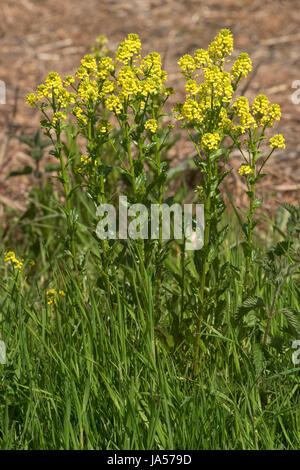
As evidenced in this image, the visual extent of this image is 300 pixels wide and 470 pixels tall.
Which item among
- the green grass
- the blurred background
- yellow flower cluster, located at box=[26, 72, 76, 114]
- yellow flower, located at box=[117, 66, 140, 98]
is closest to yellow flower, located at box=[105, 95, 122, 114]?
yellow flower, located at box=[117, 66, 140, 98]

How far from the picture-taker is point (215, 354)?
8.58 ft

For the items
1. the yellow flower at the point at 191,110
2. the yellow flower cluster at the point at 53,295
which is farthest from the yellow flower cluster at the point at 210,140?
the yellow flower cluster at the point at 53,295

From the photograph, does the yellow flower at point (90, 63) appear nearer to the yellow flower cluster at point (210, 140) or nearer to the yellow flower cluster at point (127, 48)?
the yellow flower cluster at point (127, 48)

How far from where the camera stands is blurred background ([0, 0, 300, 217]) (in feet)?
16.8

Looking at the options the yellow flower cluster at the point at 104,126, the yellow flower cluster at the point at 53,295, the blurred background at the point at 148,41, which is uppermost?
the blurred background at the point at 148,41

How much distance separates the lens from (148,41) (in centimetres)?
670

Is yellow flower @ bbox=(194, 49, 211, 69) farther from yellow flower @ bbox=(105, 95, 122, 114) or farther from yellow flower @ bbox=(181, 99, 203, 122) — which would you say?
yellow flower @ bbox=(105, 95, 122, 114)

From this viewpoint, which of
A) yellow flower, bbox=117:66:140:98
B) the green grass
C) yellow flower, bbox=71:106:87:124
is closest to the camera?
the green grass

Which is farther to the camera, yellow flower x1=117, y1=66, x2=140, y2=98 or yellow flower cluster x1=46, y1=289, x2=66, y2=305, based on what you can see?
yellow flower cluster x1=46, y1=289, x2=66, y2=305

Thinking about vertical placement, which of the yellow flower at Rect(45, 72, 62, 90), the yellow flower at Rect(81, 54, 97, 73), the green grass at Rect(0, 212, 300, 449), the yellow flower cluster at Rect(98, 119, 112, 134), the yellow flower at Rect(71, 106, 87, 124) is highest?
the yellow flower at Rect(81, 54, 97, 73)

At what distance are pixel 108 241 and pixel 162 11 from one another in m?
5.30

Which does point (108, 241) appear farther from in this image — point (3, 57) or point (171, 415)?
point (3, 57)

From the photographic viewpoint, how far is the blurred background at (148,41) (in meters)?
5.12

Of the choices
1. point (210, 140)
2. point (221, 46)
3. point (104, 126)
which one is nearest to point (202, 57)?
point (221, 46)
